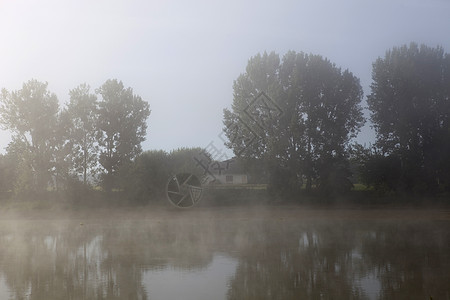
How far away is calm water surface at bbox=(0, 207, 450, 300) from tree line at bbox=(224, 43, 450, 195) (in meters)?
13.7

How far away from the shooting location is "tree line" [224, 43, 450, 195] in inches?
1490

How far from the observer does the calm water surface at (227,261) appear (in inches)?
381

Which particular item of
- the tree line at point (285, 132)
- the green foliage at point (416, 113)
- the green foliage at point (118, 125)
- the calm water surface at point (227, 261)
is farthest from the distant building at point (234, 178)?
the calm water surface at point (227, 261)

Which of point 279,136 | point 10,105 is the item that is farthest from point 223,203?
point 10,105

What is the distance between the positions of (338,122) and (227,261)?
2773 cm

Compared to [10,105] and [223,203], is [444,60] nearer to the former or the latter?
[223,203]

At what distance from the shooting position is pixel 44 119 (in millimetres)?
38531

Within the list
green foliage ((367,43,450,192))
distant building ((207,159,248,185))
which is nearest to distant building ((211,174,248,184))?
distant building ((207,159,248,185))

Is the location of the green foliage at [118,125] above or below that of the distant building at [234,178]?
above

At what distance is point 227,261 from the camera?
1322 cm

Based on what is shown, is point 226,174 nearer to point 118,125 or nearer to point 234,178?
point 234,178

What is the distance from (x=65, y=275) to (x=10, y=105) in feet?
100

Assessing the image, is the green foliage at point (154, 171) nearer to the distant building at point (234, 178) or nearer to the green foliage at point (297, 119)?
the green foliage at point (297, 119)

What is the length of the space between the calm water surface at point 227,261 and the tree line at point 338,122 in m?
13.7
